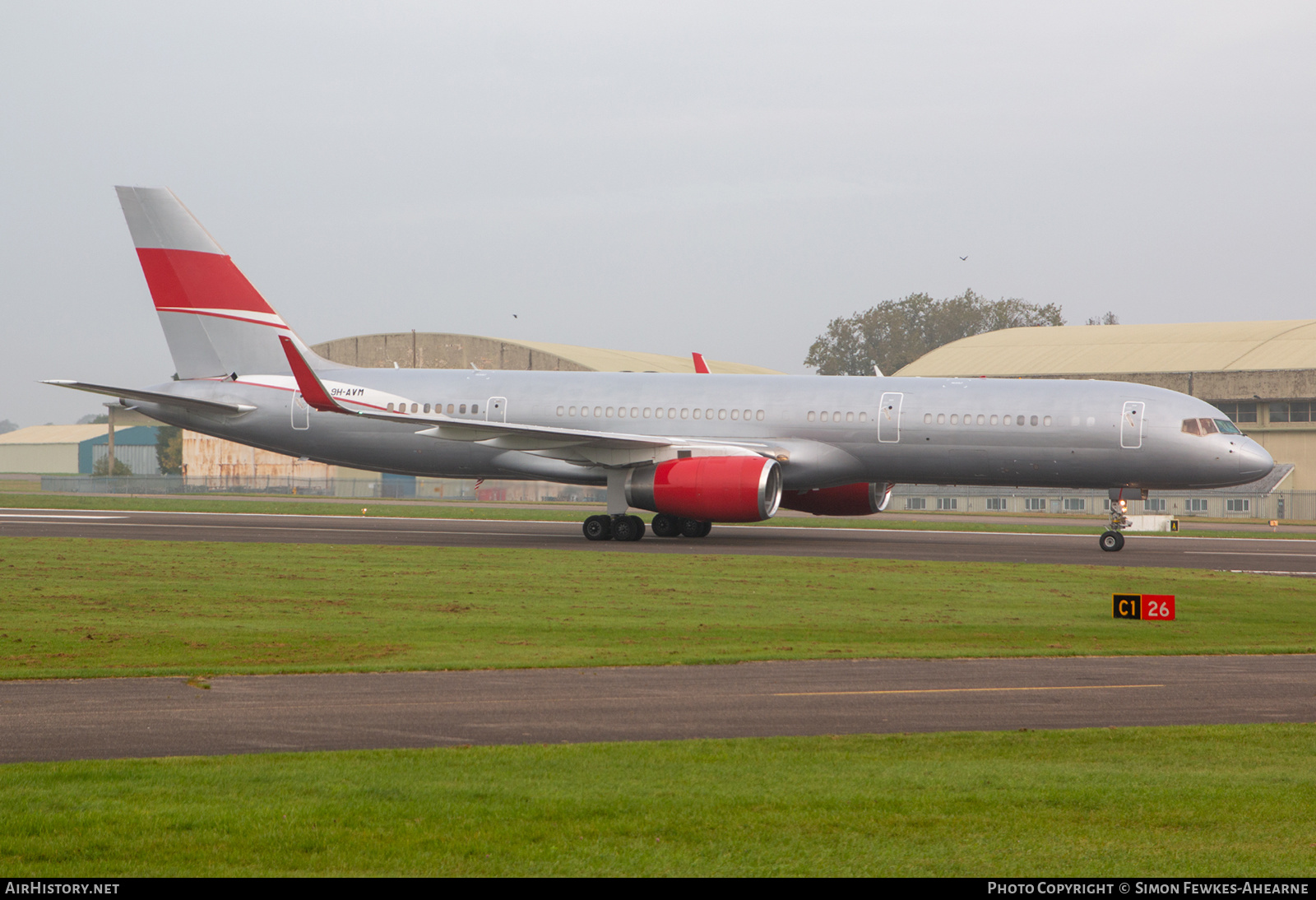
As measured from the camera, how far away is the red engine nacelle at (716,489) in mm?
30766

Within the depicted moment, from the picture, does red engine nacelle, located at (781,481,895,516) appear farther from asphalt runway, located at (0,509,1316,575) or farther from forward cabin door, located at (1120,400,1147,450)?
forward cabin door, located at (1120,400,1147,450)

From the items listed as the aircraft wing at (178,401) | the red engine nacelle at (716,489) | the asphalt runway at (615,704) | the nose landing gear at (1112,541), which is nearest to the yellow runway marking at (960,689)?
the asphalt runway at (615,704)

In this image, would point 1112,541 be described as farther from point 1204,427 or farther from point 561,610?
→ point 561,610

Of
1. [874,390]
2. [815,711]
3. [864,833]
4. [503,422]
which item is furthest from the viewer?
[503,422]

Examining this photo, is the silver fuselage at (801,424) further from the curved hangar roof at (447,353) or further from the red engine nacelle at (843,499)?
the curved hangar roof at (447,353)

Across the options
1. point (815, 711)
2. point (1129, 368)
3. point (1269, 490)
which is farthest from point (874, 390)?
point (1129, 368)

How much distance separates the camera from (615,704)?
11.8 m

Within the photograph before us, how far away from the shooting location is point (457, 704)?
38.5ft

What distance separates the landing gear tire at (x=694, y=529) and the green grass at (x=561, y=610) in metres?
5.85

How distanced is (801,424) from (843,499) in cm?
327

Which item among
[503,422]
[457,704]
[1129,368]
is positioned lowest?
[457,704]

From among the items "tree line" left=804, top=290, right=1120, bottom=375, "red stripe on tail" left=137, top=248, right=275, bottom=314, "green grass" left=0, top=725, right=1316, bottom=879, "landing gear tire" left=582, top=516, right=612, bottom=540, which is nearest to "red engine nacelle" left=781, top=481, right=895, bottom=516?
"landing gear tire" left=582, top=516, right=612, bottom=540
